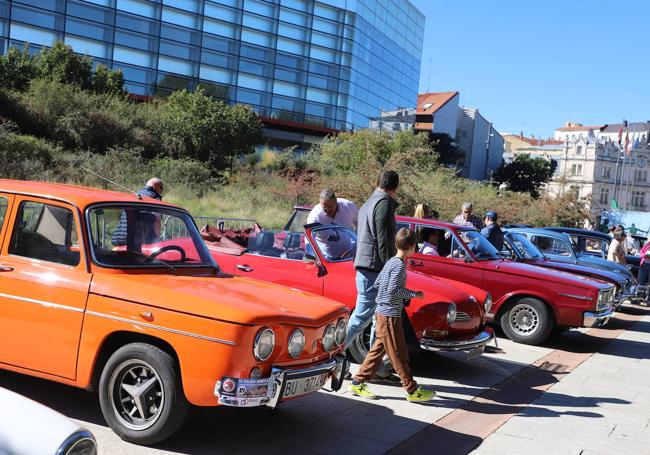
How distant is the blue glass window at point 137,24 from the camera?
4947cm

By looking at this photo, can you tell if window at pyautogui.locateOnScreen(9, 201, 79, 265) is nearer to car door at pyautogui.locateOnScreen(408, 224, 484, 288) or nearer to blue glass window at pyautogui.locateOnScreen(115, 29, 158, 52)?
car door at pyautogui.locateOnScreen(408, 224, 484, 288)

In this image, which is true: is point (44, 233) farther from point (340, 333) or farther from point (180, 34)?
point (180, 34)

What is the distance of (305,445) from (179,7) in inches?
2086

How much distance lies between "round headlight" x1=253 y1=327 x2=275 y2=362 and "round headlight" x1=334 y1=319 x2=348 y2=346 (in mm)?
888

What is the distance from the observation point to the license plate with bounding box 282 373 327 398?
434cm

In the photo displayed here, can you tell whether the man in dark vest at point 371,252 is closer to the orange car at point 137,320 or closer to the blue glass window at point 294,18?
the orange car at point 137,320

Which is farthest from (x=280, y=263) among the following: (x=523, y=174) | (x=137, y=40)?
(x=523, y=174)

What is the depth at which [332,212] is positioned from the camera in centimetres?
833

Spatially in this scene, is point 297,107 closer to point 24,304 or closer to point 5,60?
point 5,60

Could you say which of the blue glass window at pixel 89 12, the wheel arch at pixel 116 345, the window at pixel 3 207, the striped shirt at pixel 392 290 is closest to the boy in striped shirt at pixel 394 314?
the striped shirt at pixel 392 290

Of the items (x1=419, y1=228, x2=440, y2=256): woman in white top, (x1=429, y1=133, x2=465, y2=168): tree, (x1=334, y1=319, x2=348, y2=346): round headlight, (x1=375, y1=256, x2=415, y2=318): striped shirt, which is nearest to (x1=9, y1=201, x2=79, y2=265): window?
(x1=334, y1=319, x2=348, y2=346): round headlight

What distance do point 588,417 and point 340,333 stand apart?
2.77 metres

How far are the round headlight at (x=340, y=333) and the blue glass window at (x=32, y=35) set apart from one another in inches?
1846

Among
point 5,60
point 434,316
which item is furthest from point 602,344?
point 5,60
